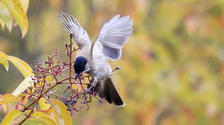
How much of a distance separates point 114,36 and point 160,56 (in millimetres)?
1886

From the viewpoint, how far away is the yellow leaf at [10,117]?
5.48ft

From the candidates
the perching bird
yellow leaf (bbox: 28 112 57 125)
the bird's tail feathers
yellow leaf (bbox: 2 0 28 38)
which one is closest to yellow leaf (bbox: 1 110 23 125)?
yellow leaf (bbox: 28 112 57 125)

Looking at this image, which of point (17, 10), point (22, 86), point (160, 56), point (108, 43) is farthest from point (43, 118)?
point (160, 56)

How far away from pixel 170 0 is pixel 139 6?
1.33 meters

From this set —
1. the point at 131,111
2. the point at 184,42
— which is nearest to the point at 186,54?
the point at 184,42

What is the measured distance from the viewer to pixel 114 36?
10.9 feet

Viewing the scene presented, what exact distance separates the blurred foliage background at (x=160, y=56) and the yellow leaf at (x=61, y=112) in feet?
9.30

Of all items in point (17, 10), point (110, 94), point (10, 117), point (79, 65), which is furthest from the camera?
point (110, 94)

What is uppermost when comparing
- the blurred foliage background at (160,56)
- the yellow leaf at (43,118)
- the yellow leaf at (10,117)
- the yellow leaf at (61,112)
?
the blurred foliage background at (160,56)

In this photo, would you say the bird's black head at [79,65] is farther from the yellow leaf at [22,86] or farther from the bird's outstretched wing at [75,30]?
the bird's outstretched wing at [75,30]

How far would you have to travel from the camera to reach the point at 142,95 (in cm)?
550

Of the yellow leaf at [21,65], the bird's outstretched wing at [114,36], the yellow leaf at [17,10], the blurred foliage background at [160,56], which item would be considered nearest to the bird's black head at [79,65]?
the yellow leaf at [21,65]

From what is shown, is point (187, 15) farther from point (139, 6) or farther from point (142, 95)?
point (142, 95)

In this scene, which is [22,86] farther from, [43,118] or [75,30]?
[75,30]
